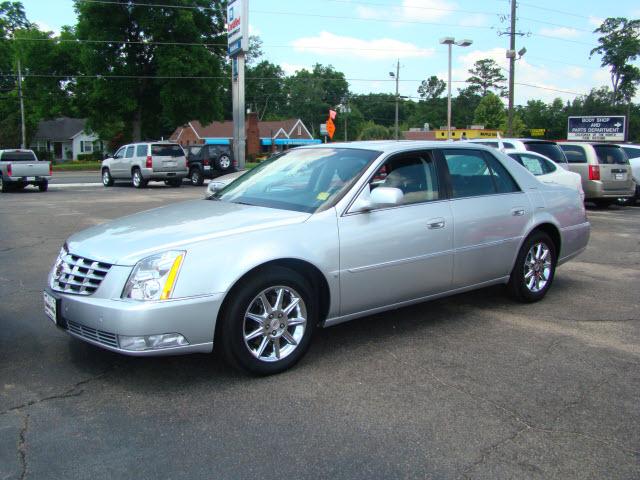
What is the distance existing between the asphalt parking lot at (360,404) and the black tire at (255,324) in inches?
4.5

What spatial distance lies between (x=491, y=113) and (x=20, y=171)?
304 feet

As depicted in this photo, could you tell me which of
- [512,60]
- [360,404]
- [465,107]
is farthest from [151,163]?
[465,107]

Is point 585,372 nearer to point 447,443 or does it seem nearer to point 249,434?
point 447,443

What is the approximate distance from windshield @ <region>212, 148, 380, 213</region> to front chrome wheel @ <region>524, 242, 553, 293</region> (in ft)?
6.93

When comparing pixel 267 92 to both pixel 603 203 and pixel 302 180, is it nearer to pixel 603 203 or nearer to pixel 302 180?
pixel 603 203

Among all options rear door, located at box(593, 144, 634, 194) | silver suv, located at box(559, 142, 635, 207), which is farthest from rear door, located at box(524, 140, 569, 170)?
rear door, located at box(593, 144, 634, 194)

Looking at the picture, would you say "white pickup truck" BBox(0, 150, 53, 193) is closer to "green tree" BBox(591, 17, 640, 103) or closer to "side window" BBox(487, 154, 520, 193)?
"side window" BBox(487, 154, 520, 193)

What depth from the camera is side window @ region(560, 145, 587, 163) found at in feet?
50.8

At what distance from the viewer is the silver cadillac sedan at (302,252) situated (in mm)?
3717

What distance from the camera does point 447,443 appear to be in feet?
10.5

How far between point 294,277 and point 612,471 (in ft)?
7.13

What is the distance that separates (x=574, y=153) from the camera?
15.7m

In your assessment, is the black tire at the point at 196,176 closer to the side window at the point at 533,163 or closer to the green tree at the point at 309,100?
the side window at the point at 533,163

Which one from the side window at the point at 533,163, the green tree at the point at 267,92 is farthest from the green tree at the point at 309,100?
the side window at the point at 533,163
